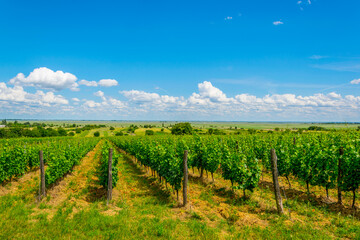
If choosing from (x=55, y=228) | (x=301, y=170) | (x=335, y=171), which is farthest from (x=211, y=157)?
(x=55, y=228)

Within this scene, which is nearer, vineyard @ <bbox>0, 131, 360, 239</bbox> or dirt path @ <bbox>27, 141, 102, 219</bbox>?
vineyard @ <bbox>0, 131, 360, 239</bbox>

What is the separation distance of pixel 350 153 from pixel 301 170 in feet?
7.25

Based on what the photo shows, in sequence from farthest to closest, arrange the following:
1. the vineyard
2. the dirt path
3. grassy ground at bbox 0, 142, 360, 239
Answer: the dirt path → the vineyard → grassy ground at bbox 0, 142, 360, 239

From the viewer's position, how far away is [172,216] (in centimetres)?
745

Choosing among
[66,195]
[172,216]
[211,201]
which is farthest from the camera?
[66,195]

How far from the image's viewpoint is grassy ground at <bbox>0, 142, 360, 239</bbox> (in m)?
6.02

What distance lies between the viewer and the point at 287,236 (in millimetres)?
5805

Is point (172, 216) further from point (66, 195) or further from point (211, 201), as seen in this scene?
point (66, 195)

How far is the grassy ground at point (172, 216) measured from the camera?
6.02 m

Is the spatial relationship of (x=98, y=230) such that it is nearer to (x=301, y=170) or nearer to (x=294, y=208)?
(x=294, y=208)

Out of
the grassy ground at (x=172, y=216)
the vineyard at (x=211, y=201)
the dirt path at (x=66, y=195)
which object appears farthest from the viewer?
the dirt path at (x=66, y=195)

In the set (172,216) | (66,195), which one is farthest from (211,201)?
(66,195)

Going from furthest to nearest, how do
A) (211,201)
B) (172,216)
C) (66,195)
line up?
(66,195) → (211,201) → (172,216)

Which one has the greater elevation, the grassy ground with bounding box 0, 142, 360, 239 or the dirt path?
the grassy ground with bounding box 0, 142, 360, 239
